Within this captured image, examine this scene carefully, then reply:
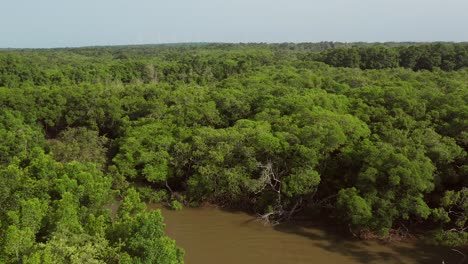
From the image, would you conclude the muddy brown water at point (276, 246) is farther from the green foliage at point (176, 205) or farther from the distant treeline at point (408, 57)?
the distant treeline at point (408, 57)

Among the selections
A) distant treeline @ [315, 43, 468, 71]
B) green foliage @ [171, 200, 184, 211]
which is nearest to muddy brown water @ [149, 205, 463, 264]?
green foliage @ [171, 200, 184, 211]

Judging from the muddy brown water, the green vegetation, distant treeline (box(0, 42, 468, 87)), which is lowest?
the muddy brown water

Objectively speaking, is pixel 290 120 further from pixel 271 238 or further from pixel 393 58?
pixel 393 58

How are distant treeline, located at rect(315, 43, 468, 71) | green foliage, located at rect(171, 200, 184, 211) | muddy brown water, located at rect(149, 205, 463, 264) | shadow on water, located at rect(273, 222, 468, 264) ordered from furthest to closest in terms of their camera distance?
1. distant treeline, located at rect(315, 43, 468, 71)
2. green foliage, located at rect(171, 200, 184, 211)
3. muddy brown water, located at rect(149, 205, 463, 264)
4. shadow on water, located at rect(273, 222, 468, 264)

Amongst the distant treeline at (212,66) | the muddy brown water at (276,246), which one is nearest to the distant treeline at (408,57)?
the distant treeline at (212,66)

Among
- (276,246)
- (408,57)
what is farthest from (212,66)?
(276,246)

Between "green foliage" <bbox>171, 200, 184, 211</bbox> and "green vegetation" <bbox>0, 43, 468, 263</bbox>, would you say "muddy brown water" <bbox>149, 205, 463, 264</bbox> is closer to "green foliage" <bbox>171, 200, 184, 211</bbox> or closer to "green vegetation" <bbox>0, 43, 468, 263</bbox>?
"green foliage" <bbox>171, 200, 184, 211</bbox>
